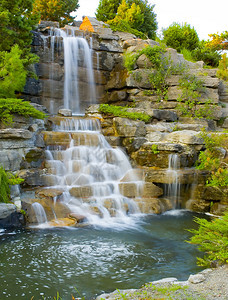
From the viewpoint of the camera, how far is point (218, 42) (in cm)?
2197

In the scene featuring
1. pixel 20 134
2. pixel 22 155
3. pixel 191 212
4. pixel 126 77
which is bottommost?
pixel 191 212

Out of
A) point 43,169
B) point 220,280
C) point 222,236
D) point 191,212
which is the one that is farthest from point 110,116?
point 220,280

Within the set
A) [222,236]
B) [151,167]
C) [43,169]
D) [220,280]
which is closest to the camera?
[220,280]

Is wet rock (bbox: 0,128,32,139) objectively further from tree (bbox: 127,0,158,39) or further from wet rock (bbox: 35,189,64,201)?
tree (bbox: 127,0,158,39)

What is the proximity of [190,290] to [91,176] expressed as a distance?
687 cm

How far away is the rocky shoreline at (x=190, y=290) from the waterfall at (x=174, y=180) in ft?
19.5

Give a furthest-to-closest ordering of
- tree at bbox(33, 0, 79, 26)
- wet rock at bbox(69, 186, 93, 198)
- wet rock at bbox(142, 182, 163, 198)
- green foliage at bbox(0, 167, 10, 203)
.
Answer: tree at bbox(33, 0, 79, 26), wet rock at bbox(142, 182, 163, 198), wet rock at bbox(69, 186, 93, 198), green foliage at bbox(0, 167, 10, 203)

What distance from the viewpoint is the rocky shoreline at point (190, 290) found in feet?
12.2

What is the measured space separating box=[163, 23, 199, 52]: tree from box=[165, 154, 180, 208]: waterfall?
13895 millimetres

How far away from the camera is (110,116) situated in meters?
14.0

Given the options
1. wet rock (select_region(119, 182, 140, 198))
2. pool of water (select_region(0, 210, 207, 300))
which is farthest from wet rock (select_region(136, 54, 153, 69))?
pool of water (select_region(0, 210, 207, 300))

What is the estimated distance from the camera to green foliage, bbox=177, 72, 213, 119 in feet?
51.9

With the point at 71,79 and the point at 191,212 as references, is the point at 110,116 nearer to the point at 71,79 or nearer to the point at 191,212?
the point at 71,79

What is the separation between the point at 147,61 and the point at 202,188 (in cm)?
952
